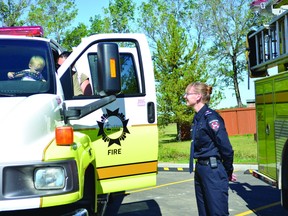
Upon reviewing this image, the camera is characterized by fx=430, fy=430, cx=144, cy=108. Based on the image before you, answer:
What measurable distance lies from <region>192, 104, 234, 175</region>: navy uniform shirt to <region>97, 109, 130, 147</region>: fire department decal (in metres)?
0.82

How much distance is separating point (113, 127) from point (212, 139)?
109 cm

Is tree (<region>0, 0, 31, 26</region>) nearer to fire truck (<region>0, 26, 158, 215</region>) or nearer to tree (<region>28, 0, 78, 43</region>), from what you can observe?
tree (<region>28, 0, 78, 43</region>)

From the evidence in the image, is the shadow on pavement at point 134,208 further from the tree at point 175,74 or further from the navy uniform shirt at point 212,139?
the tree at point 175,74

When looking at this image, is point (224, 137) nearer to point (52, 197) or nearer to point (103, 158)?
point (103, 158)

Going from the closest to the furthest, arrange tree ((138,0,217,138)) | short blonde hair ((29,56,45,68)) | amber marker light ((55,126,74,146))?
1. amber marker light ((55,126,74,146))
2. short blonde hair ((29,56,45,68))
3. tree ((138,0,217,138))

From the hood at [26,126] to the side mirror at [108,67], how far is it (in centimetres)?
48

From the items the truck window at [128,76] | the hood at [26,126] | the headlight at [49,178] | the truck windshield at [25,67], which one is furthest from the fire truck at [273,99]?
the headlight at [49,178]

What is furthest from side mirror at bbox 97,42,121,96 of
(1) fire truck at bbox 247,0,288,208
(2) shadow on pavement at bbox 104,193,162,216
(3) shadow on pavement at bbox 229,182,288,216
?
(3) shadow on pavement at bbox 229,182,288,216

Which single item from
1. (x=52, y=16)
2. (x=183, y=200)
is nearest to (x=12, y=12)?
(x=52, y=16)

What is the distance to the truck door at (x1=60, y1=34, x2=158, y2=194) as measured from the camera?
466cm

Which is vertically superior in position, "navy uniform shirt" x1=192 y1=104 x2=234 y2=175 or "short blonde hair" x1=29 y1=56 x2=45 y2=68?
"short blonde hair" x1=29 y1=56 x2=45 y2=68

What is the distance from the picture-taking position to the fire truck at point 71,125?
9.09 feet

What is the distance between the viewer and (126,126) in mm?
4836

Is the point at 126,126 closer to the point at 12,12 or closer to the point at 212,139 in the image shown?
the point at 212,139
